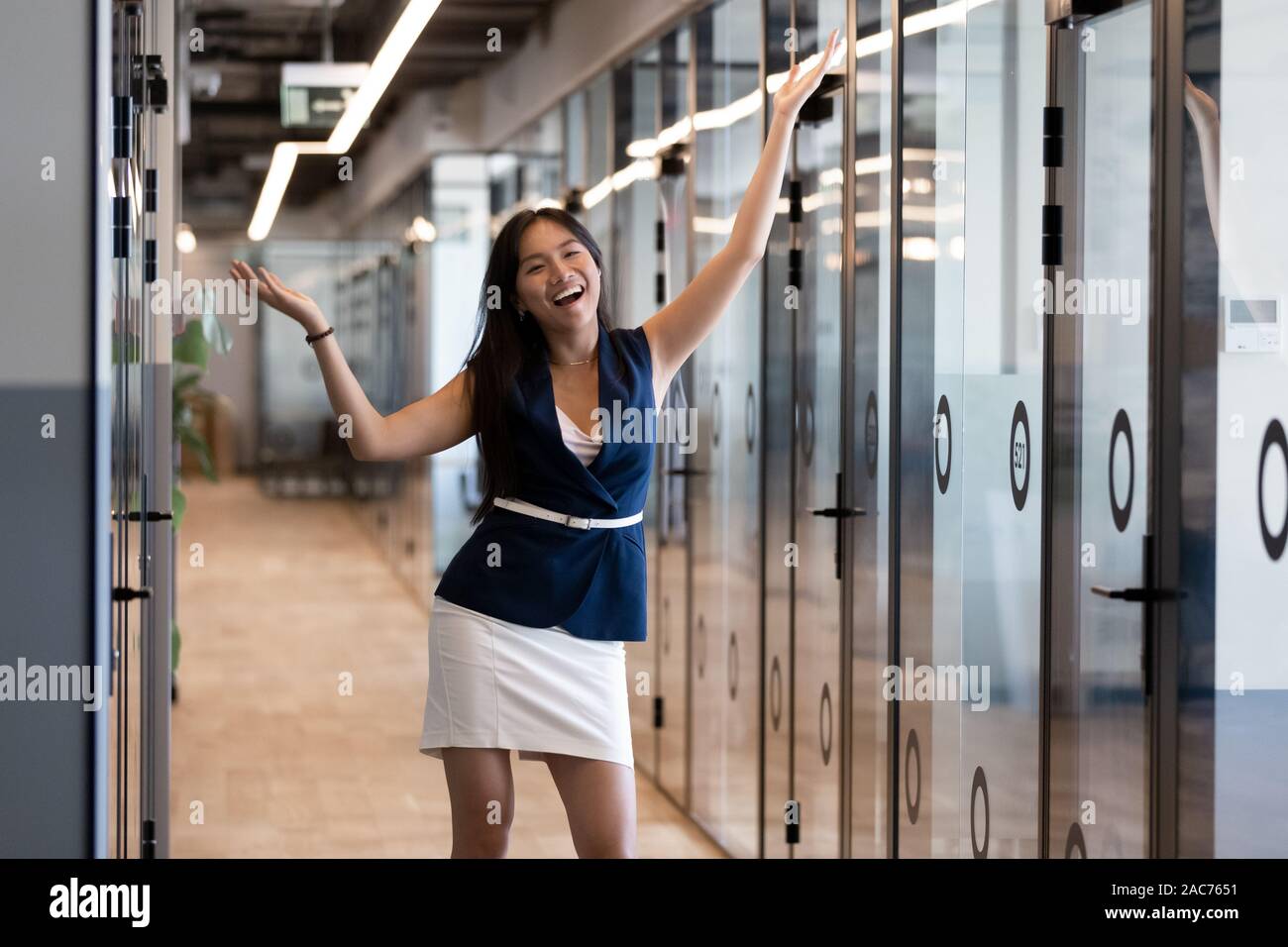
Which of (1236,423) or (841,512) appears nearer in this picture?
(1236,423)

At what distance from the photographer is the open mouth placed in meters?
2.63

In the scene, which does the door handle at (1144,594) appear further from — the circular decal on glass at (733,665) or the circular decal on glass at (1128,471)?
the circular decal on glass at (733,665)

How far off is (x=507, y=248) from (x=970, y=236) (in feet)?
3.68

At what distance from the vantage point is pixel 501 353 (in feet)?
8.77

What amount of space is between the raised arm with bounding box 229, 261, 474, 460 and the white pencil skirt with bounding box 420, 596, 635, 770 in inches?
12.0

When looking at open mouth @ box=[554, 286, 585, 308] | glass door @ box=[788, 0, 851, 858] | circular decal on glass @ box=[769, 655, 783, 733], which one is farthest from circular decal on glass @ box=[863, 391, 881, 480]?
open mouth @ box=[554, 286, 585, 308]

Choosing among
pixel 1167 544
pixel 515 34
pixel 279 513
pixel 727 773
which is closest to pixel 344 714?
pixel 727 773

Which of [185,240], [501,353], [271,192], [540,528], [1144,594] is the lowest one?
[1144,594]

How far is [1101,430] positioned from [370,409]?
4.34ft

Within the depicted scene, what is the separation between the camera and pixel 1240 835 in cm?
248

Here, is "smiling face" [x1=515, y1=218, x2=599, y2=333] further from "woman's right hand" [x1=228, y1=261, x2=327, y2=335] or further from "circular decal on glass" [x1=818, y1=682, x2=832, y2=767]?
"circular decal on glass" [x1=818, y1=682, x2=832, y2=767]

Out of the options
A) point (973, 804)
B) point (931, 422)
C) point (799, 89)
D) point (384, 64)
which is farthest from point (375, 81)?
point (973, 804)

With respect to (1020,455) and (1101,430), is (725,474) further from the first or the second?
(1101,430)

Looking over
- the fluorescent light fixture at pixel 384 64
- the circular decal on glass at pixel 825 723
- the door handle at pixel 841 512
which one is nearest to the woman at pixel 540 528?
the door handle at pixel 841 512
